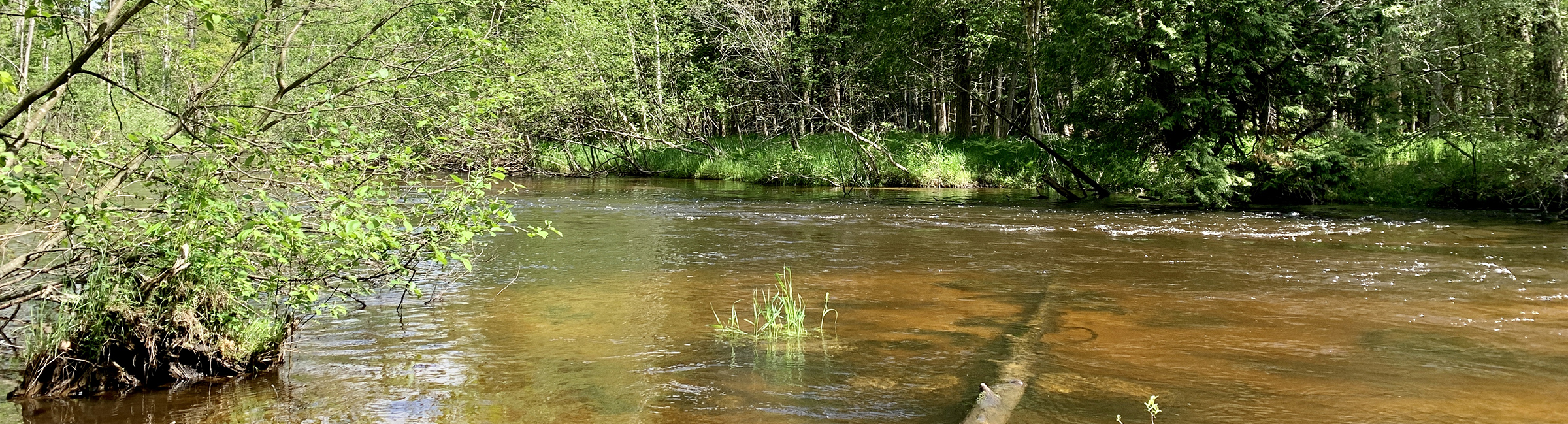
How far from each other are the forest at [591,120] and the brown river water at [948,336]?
0.66m

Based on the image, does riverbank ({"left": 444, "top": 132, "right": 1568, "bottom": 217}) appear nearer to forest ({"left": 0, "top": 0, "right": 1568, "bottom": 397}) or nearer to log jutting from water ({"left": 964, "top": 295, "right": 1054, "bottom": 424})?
forest ({"left": 0, "top": 0, "right": 1568, "bottom": 397})

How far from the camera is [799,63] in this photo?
29047 millimetres

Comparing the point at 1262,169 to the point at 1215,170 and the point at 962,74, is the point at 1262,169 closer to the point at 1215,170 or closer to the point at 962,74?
the point at 1215,170

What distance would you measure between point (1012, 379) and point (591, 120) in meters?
27.3

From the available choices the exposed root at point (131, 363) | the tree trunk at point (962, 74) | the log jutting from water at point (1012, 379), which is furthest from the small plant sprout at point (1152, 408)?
the tree trunk at point (962, 74)

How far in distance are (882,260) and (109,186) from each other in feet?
26.7

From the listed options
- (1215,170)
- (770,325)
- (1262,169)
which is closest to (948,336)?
(770,325)

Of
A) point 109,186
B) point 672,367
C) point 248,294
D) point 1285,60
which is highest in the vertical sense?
point 1285,60

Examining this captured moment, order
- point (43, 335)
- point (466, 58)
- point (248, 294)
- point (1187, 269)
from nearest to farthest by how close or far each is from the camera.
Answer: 1. point (43, 335)
2. point (248, 294)
3. point (466, 58)
4. point (1187, 269)

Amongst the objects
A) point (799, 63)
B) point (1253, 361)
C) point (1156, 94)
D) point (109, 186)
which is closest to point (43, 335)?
point (109, 186)

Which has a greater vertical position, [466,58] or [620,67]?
[620,67]

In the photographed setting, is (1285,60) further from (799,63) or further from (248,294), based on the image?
(248,294)

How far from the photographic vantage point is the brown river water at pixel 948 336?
18.6ft

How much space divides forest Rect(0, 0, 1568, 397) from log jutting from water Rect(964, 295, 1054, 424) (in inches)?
126
